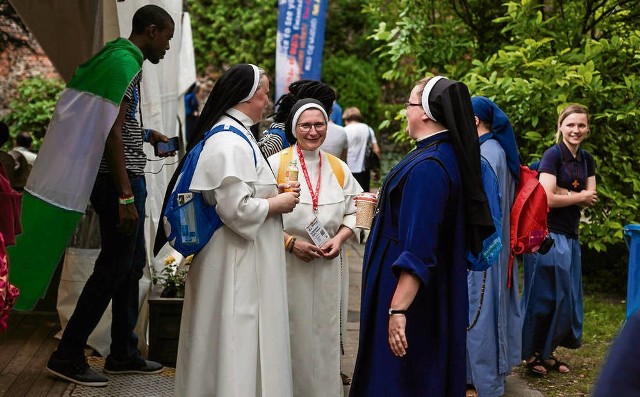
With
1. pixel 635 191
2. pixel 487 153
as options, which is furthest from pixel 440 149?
pixel 635 191

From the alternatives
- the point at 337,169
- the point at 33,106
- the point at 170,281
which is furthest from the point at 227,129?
the point at 33,106

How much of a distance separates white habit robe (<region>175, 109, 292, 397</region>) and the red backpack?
2.02 meters

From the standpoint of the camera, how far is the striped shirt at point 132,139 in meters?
5.96

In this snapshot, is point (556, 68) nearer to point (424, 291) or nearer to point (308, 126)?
point (308, 126)

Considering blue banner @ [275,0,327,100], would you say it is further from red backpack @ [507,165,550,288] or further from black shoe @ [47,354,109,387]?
black shoe @ [47,354,109,387]

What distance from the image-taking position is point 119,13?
21.3 ft

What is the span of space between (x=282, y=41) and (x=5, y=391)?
10618mm

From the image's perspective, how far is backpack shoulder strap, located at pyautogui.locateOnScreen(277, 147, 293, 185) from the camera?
5816mm

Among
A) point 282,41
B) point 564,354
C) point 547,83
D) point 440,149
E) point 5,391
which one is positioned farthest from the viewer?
point 282,41

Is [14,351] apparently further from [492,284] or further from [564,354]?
[564,354]

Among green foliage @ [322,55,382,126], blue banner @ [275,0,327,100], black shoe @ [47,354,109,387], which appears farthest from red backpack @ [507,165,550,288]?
green foliage @ [322,55,382,126]

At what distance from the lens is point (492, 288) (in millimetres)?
6375

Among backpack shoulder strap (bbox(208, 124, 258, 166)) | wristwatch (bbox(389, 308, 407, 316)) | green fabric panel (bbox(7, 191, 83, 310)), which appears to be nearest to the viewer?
wristwatch (bbox(389, 308, 407, 316))

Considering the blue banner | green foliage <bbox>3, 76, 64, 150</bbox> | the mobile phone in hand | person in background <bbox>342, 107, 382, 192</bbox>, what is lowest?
the mobile phone in hand
